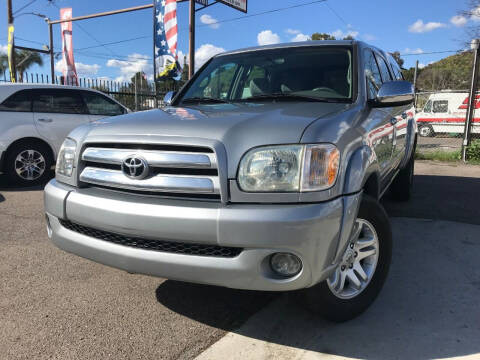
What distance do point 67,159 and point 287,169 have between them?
4.75ft

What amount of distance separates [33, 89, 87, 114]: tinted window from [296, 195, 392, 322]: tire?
5.96 meters

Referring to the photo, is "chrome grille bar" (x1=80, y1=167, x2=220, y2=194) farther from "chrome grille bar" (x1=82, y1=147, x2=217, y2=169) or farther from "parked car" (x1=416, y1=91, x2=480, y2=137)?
"parked car" (x1=416, y1=91, x2=480, y2=137)

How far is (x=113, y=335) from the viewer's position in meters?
2.35

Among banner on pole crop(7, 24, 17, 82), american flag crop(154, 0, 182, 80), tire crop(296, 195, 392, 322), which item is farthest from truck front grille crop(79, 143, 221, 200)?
banner on pole crop(7, 24, 17, 82)

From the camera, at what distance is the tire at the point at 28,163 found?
6371 mm

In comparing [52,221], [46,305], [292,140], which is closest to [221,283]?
[292,140]

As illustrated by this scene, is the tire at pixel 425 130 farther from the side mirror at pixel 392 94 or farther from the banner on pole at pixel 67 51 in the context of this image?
the side mirror at pixel 392 94

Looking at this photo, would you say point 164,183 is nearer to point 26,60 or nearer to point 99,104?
point 99,104

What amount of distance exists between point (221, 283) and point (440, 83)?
3705cm

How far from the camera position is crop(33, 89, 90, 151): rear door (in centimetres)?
666

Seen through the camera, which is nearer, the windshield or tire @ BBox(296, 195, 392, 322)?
tire @ BBox(296, 195, 392, 322)

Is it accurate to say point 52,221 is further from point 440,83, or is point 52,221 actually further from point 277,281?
point 440,83

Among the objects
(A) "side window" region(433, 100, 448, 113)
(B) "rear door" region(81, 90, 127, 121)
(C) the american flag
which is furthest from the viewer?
(A) "side window" region(433, 100, 448, 113)

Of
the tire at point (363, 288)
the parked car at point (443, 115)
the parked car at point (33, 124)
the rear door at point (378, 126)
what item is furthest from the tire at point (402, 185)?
the parked car at point (443, 115)
